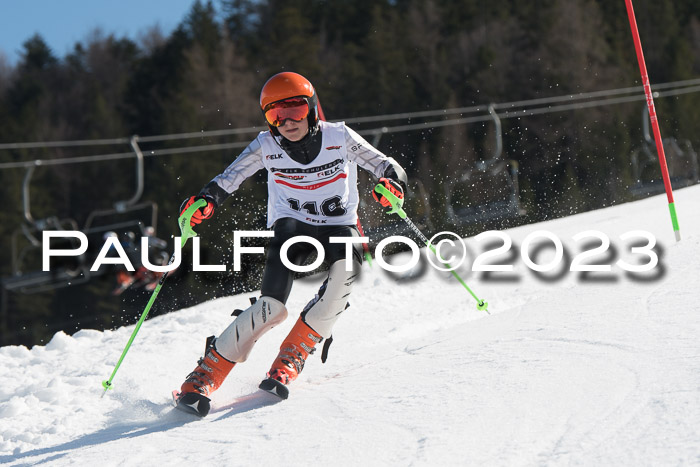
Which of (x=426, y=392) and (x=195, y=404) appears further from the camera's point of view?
(x=195, y=404)

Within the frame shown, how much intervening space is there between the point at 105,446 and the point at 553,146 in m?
Result: 33.9

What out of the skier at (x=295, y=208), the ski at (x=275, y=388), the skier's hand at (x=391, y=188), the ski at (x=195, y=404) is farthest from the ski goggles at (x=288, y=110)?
the ski at (x=195, y=404)

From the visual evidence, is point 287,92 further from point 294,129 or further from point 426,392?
point 426,392

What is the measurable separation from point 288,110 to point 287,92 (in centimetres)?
8

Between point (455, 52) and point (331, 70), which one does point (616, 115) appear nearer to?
point (455, 52)

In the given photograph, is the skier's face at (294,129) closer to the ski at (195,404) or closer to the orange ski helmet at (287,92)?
the orange ski helmet at (287,92)

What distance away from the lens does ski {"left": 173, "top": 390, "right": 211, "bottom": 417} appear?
3488 mm

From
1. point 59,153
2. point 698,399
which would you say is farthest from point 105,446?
point 59,153

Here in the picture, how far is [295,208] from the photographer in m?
4.00

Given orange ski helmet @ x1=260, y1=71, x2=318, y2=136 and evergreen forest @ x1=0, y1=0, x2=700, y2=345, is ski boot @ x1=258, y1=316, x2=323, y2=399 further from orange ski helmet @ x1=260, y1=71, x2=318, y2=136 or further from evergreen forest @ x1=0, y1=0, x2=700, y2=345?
evergreen forest @ x1=0, y1=0, x2=700, y2=345

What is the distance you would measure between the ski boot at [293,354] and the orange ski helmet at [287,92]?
3.15 ft

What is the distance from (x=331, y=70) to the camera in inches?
1700

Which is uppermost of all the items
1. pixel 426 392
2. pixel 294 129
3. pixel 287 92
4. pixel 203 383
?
pixel 287 92

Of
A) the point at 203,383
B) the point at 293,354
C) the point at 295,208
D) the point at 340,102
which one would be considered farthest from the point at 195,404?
the point at 340,102
